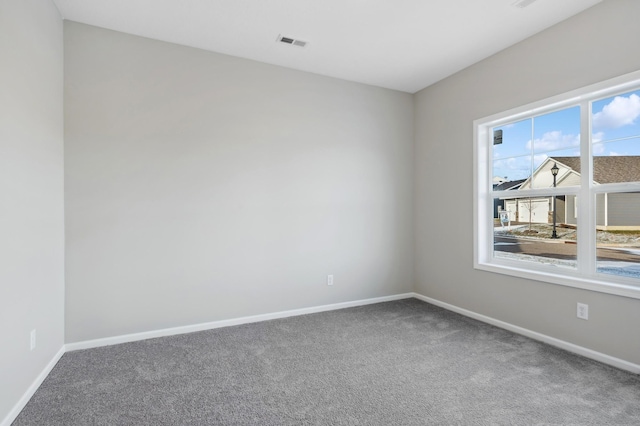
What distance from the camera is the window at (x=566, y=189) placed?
2.51m

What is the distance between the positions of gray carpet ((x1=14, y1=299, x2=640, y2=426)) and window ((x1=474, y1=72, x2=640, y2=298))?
2.45 ft

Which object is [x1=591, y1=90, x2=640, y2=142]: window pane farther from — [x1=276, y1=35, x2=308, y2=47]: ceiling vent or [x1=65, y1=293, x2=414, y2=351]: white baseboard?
[x1=65, y1=293, x2=414, y2=351]: white baseboard

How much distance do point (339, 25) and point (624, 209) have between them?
276cm

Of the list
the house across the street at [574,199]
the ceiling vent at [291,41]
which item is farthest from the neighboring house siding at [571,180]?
the ceiling vent at [291,41]

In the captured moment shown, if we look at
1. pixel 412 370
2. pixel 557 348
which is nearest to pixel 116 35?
pixel 412 370

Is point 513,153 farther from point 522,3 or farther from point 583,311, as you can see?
point 583,311

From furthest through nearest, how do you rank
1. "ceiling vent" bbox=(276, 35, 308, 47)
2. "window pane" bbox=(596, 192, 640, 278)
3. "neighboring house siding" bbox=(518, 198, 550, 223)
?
1. "neighboring house siding" bbox=(518, 198, 550, 223)
2. "ceiling vent" bbox=(276, 35, 308, 47)
3. "window pane" bbox=(596, 192, 640, 278)

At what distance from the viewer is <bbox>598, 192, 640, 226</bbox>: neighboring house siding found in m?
2.47

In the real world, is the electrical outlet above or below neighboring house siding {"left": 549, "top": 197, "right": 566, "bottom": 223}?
below

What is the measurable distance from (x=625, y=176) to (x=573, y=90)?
801 mm

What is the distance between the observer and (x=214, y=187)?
10.7 ft

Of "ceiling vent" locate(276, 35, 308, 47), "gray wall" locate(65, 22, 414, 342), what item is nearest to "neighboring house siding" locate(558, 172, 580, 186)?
"gray wall" locate(65, 22, 414, 342)

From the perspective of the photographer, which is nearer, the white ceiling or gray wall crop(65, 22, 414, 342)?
the white ceiling

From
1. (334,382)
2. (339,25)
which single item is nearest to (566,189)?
(339,25)
